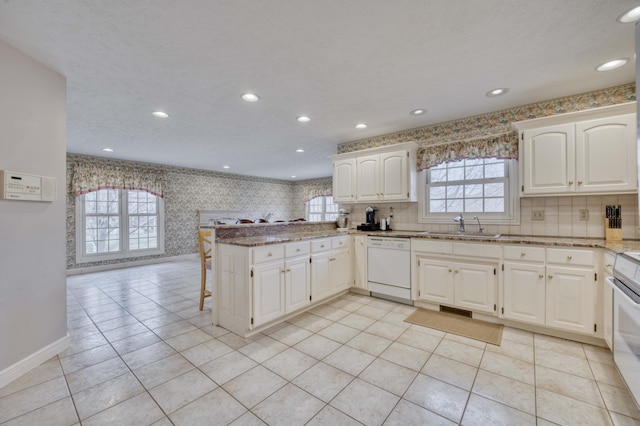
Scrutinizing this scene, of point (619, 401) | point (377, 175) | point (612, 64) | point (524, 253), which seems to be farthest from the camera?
point (377, 175)

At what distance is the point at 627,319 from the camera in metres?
1.58

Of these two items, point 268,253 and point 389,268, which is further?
point 389,268

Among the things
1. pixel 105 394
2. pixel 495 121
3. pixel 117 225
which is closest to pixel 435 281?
pixel 495 121

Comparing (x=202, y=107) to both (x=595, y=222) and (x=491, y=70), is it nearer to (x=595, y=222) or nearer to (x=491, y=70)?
(x=491, y=70)

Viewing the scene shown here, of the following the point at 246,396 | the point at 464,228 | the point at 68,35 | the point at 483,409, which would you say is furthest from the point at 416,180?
the point at 68,35

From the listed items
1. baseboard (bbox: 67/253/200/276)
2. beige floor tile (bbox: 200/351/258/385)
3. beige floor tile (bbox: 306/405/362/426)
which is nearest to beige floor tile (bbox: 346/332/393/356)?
beige floor tile (bbox: 306/405/362/426)

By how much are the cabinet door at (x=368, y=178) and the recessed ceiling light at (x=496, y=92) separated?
146 centimetres

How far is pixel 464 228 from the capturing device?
338 cm

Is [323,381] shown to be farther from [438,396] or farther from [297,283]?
[297,283]

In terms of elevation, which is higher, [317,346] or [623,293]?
[623,293]

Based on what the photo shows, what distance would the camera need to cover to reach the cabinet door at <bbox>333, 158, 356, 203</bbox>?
4047 millimetres

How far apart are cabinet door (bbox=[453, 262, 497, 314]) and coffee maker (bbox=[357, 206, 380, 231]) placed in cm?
127

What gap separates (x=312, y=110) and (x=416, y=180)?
1.73 metres

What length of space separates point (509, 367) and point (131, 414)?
255 cm
